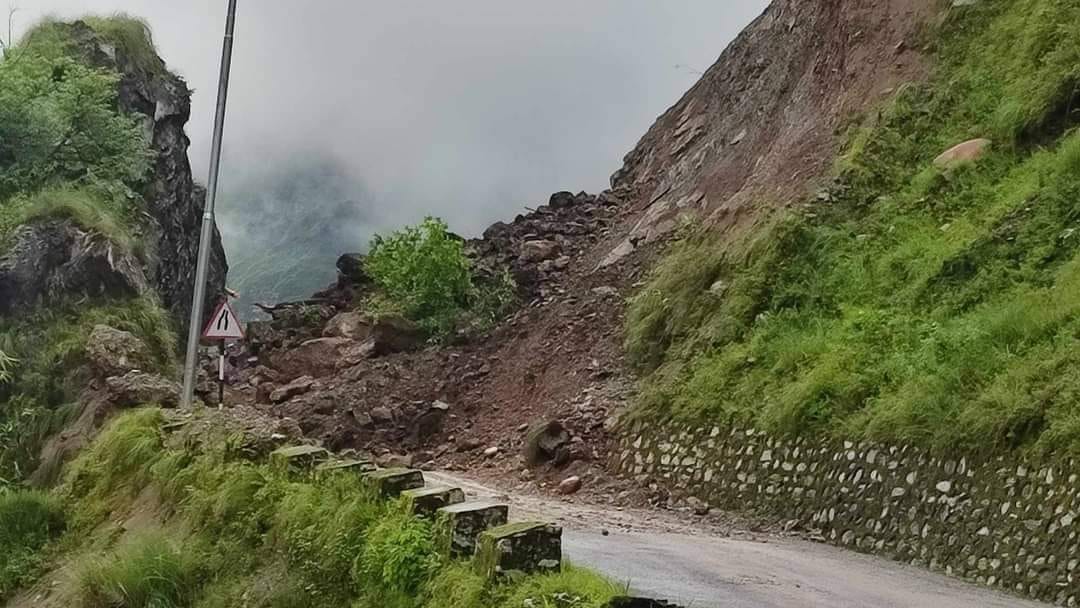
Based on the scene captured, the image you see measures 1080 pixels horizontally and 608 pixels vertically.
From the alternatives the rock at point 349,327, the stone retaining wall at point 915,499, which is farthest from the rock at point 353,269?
the stone retaining wall at point 915,499

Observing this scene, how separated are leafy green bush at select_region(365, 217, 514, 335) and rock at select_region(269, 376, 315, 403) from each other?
266cm

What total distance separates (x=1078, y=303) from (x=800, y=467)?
3.17 meters

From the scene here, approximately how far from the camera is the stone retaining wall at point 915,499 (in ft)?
25.2

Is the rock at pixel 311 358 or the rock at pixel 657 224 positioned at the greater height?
the rock at pixel 657 224

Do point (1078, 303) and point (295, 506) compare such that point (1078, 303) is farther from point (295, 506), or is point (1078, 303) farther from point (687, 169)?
point (687, 169)

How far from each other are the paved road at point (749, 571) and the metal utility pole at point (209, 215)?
4.99 metres

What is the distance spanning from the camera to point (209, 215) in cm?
1313

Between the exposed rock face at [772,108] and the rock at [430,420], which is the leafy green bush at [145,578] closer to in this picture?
the rock at [430,420]

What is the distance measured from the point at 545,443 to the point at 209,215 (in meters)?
5.70

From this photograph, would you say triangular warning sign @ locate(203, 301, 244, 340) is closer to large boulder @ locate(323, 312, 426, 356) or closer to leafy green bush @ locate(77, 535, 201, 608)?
leafy green bush @ locate(77, 535, 201, 608)

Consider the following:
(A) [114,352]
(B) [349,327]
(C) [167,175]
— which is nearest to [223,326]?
(A) [114,352]

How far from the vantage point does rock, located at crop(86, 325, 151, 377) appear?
46.2 feet

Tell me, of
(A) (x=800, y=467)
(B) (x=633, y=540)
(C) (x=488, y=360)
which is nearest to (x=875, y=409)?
(A) (x=800, y=467)

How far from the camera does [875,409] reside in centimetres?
983
